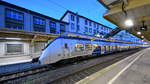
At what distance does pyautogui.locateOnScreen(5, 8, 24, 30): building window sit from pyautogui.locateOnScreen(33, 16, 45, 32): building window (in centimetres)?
210

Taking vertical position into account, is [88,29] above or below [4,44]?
above

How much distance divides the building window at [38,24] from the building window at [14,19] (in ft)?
6.89

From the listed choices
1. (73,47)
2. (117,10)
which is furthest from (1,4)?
(117,10)

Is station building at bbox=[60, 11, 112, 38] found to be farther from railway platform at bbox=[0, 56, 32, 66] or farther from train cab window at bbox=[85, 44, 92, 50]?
railway platform at bbox=[0, 56, 32, 66]

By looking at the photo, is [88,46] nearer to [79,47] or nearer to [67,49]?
[79,47]

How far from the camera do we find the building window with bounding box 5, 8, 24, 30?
10586 millimetres

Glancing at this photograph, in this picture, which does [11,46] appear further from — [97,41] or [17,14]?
[97,41]

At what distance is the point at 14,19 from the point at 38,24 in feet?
12.2

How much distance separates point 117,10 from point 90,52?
581cm

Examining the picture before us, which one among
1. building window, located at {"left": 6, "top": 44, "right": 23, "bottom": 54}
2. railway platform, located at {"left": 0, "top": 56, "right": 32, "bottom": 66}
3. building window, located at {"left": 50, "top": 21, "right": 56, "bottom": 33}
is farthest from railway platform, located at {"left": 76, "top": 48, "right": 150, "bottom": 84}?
building window, located at {"left": 50, "top": 21, "right": 56, "bottom": 33}

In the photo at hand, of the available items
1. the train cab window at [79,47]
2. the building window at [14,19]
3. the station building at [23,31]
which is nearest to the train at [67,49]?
the train cab window at [79,47]

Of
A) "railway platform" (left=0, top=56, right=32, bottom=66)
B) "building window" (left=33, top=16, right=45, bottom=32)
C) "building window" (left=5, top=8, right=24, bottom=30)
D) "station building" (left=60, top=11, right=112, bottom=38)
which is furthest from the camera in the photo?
"station building" (left=60, top=11, right=112, bottom=38)

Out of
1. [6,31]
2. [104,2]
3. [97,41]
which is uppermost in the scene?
[104,2]

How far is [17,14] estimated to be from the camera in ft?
38.0
